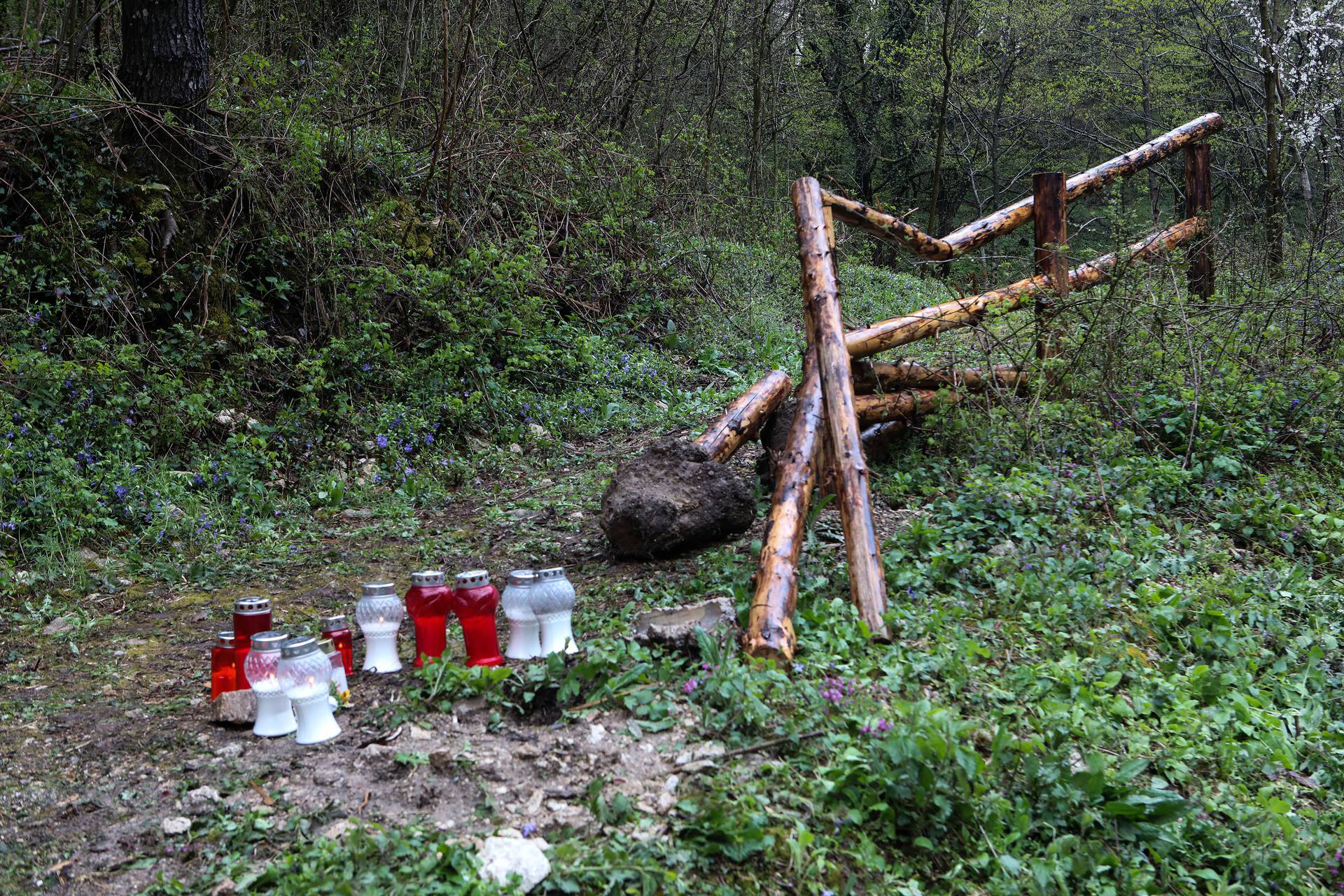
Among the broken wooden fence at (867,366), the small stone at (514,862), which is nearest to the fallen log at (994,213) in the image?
the broken wooden fence at (867,366)

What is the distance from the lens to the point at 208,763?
2.54 meters

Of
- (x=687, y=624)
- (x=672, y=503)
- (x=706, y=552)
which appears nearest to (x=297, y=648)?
(x=687, y=624)

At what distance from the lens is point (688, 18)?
11.5m

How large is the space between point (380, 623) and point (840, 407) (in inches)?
84.1

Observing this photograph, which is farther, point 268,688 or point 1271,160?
point 1271,160

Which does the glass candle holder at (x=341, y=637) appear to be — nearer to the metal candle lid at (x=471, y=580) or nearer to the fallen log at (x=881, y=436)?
the metal candle lid at (x=471, y=580)

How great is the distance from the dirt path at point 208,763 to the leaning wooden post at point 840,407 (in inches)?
36.8

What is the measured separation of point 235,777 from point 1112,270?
217 inches

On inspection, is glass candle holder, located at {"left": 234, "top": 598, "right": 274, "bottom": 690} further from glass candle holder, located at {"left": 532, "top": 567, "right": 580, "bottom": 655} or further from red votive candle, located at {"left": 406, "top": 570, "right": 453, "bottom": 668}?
glass candle holder, located at {"left": 532, "top": 567, "right": 580, "bottom": 655}

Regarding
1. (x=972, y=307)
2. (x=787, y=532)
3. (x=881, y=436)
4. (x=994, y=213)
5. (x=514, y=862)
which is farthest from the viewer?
(x=994, y=213)

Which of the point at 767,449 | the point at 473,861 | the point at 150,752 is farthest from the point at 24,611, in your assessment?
the point at 767,449

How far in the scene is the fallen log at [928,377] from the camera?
5383mm

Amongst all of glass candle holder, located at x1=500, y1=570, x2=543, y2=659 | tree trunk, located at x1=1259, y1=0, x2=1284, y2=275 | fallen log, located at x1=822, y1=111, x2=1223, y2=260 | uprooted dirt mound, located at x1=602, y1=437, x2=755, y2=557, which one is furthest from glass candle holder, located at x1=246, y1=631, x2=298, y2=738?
tree trunk, located at x1=1259, y1=0, x2=1284, y2=275

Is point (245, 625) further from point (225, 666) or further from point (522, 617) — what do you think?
point (522, 617)
